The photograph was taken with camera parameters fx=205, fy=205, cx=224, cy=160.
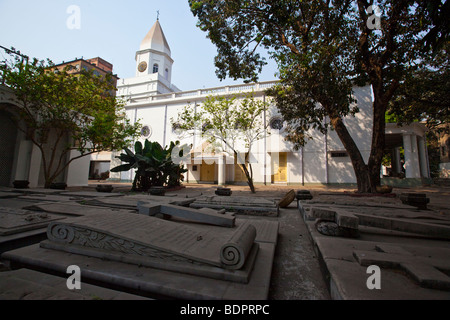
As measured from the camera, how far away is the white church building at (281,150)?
49.7ft

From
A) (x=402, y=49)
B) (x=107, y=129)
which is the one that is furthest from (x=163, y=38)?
(x=402, y=49)

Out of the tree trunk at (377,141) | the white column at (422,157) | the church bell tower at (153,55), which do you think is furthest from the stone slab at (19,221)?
the church bell tower at (153,55)

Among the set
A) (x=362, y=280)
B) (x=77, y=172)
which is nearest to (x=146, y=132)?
(x=77, y=172)

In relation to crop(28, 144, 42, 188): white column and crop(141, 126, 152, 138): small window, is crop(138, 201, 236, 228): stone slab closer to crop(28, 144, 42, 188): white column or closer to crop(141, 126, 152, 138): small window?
crop(28, 144, 42, 188): white column

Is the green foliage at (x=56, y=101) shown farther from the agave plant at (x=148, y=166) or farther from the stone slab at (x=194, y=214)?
the stone slab at (x=194, y=214)

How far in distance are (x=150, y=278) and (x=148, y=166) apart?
981 cm

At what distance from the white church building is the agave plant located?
14.7 feet

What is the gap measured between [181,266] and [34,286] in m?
1.02

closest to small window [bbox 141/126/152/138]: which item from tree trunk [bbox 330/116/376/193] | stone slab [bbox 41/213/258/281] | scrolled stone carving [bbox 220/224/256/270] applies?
tree trunk [bbox 330/116/376/193]

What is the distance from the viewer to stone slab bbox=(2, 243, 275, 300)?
1475mm

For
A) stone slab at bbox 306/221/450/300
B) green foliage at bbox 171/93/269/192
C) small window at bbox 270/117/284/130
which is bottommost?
stone slab at bbox 306/221/450/300

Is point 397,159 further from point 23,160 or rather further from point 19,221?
point 23,160

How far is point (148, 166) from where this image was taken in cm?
1081

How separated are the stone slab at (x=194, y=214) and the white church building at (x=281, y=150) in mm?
11783
